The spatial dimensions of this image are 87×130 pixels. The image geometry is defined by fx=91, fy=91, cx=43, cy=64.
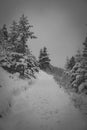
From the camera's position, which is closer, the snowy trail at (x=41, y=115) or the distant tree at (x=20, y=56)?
the snowy trail at (x=41, y=115)

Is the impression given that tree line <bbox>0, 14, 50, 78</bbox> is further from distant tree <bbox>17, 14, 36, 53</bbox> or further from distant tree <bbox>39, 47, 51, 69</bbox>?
distant tree <bbox>39, 47, 51, 69</bbox>

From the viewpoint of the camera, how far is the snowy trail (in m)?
6.21

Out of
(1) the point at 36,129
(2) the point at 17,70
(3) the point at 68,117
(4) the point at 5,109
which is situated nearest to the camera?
(1) the point at 36,129


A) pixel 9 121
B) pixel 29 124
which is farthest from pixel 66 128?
pixel 9 121

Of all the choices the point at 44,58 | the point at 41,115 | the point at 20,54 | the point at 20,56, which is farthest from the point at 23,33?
the point at 44,58

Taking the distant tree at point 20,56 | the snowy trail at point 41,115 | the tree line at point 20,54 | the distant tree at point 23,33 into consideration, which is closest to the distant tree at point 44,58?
the tree line at point 20,54

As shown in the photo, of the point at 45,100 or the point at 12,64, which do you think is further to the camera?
the point at 12,64

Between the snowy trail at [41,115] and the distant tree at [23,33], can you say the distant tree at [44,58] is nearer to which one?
the distant tree at [23,33]

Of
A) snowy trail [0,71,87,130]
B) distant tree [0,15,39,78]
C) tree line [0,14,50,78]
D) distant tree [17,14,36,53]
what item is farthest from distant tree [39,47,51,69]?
snowy trail [0,71,87,130]

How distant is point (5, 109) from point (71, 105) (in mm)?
6086

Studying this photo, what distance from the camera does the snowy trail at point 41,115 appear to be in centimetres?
621

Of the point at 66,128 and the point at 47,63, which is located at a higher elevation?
the point at 47,63

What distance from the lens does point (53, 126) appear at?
6363 mm

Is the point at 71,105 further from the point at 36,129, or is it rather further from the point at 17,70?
the point at 17,70
